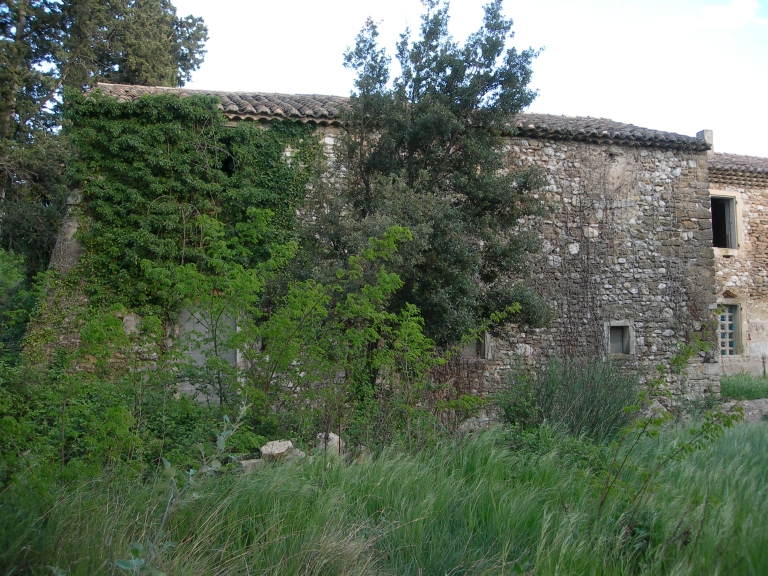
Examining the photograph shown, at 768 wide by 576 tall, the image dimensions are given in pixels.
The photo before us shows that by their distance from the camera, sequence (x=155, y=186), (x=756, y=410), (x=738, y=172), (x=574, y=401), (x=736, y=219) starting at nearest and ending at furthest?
1. (x=574, y=401)
2. (x=155, y=186)
3. (x=756, y=410)
4. (x=738, y=172)
5. (x=736, y=219)

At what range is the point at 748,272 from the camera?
1609cm

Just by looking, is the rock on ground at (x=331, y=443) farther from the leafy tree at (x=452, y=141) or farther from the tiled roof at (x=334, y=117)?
the tiled roof at (x=334, y=117)

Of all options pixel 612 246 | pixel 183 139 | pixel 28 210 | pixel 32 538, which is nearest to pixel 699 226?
pixel 612 246

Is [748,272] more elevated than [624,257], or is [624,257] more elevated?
[624,257]

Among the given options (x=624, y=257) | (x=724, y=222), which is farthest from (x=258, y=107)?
(x=724, y=222)

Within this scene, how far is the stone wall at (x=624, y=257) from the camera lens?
11297mm

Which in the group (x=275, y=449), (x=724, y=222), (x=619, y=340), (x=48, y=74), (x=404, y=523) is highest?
(x=48, y=74)

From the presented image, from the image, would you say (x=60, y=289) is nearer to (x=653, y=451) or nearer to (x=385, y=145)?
(x=385, y=145)

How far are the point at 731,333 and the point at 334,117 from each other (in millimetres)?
12791

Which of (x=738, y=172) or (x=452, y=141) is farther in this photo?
(x=738, y=172)

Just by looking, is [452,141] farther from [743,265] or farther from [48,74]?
[48,74]

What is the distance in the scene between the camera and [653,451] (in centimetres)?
527

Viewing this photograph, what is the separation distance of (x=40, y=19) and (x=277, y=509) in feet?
56.7

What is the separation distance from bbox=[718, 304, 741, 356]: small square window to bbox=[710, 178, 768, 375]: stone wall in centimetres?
10
